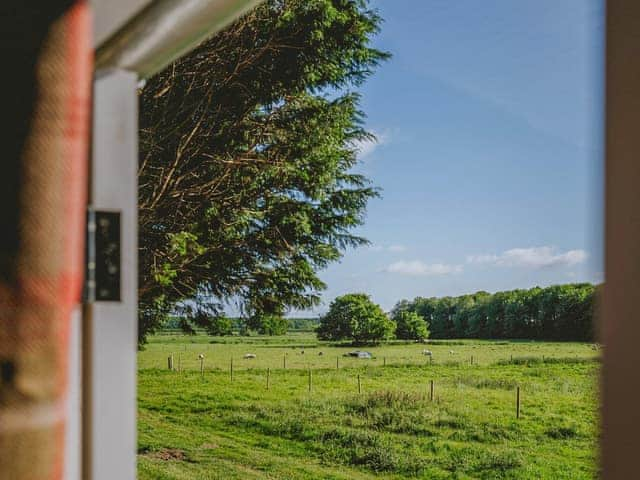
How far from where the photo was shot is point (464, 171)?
6.47 m

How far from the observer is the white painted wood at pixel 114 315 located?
479mm

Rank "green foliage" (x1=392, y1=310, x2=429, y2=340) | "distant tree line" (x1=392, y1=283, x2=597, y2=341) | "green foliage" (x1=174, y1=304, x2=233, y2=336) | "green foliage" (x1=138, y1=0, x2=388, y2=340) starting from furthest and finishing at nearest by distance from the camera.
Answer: "green foliage" (x1=392, y1=310, x2=429, y2=340), "distant tree line" (x1=392, y1=283, x2=597, y2=341), "green foliage" (x1=174, y1=304, x2=233, y2=336), "green foliage" (x1=138, y1=0, x2=388, y2=340)

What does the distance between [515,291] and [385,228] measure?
1.34m

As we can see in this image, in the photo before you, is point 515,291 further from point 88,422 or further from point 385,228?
point 88,422

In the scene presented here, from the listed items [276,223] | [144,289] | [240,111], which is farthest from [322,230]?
[144,289]

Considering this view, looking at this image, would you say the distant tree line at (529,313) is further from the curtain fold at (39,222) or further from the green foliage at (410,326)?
the curtain fold at (39,222)

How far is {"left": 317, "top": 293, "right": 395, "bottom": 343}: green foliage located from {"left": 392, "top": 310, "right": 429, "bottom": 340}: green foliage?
0.08m

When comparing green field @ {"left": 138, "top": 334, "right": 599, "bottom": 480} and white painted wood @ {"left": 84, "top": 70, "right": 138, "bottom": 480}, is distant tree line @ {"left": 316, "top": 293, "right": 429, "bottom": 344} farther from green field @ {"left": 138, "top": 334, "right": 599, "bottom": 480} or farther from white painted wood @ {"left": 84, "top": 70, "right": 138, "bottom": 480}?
white painted wood @ {"left": 84, "top": 70, "right": 138, "bottom": 480}

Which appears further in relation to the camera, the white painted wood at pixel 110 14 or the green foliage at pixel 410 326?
the green foliage at pixel 410 326

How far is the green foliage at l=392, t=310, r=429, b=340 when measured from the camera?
20.9ft

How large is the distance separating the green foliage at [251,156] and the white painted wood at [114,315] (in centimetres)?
284

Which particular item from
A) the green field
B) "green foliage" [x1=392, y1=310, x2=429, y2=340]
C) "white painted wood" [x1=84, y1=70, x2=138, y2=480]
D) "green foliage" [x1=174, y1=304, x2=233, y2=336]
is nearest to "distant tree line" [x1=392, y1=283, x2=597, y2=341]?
the green field

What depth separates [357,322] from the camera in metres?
6.50

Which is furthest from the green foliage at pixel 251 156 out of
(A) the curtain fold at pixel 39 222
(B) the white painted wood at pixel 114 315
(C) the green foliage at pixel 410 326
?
(A) the curtain fold at pixel 39 222
